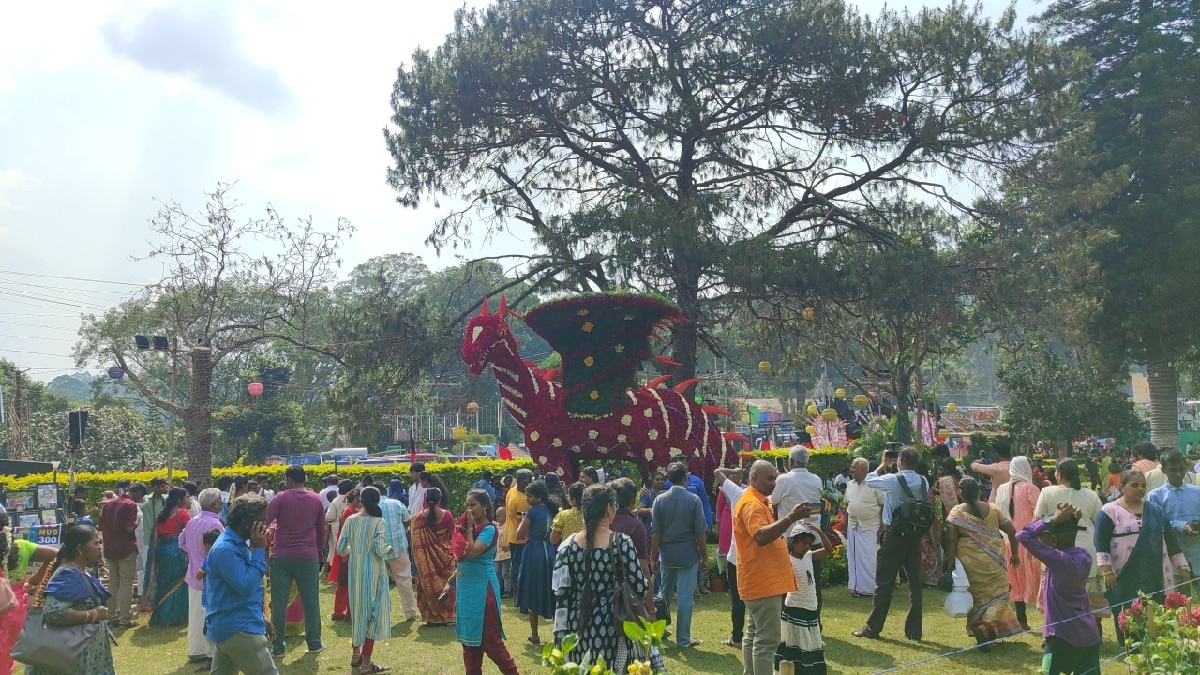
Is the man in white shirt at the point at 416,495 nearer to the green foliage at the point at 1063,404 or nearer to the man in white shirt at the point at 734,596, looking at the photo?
the man in white shirt at the point at 734,596

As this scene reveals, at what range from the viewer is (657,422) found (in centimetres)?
1373

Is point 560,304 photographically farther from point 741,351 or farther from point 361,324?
point 741,351

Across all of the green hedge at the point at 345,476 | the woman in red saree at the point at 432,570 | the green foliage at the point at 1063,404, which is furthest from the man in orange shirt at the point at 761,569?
the green foliage at the point at 1063,404

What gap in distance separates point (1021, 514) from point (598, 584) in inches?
181

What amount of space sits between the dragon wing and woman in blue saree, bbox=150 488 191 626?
18.9 feet

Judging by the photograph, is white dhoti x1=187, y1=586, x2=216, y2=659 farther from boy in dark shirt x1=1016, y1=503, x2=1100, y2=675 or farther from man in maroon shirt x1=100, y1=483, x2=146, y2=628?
boy in dark shirt x1=1016, y1=503, x2=1100, y2=675

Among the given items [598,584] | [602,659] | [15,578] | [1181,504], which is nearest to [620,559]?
[598,584]

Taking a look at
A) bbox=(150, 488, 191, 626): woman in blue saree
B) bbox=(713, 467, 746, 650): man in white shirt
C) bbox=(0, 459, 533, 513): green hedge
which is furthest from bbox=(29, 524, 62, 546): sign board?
bbox=(713, 467, 746, 650): man in white shirt

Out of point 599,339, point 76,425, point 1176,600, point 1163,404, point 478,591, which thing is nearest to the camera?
Answer: point 1176,600

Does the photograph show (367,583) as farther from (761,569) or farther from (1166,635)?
(1166,635)

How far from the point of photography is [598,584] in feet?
15.9

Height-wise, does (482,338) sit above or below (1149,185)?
below

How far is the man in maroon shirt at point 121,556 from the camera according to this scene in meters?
9.25

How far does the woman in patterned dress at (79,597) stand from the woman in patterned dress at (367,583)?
7.01 ft
